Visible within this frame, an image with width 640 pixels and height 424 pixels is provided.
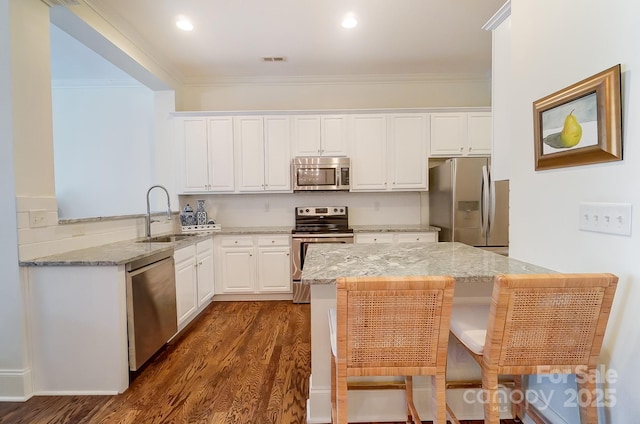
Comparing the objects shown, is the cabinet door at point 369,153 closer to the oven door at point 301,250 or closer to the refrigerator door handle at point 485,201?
the oven door at point 301,250

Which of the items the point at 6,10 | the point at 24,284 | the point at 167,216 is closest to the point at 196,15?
the point at 6,10

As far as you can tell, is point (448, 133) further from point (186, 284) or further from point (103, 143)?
point (103, 143)

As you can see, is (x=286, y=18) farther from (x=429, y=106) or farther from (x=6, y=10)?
(x=429, y=106)

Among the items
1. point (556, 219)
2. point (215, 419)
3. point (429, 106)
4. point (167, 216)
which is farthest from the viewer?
point (429, 106)

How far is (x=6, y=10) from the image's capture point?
1.91 m

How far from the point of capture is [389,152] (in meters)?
3.98

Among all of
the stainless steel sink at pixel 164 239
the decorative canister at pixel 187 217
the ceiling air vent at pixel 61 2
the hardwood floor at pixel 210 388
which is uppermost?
the ceiling air vent at pixel 61 2

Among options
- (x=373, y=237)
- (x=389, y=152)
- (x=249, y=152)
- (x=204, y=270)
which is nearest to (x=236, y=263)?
(x=204, y=270)

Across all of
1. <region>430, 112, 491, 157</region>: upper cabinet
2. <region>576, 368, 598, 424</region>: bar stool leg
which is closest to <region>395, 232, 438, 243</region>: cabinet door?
<region>430, 112, 491, 157</region>: upper cabinet

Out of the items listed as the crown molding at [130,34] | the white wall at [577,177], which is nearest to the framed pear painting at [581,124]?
the white wall at [577,177]

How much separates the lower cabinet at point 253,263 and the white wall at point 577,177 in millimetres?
2602

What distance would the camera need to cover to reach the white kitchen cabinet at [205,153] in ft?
13.0

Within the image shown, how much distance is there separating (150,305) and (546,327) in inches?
95.3

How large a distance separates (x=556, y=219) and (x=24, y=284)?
3.11 m
